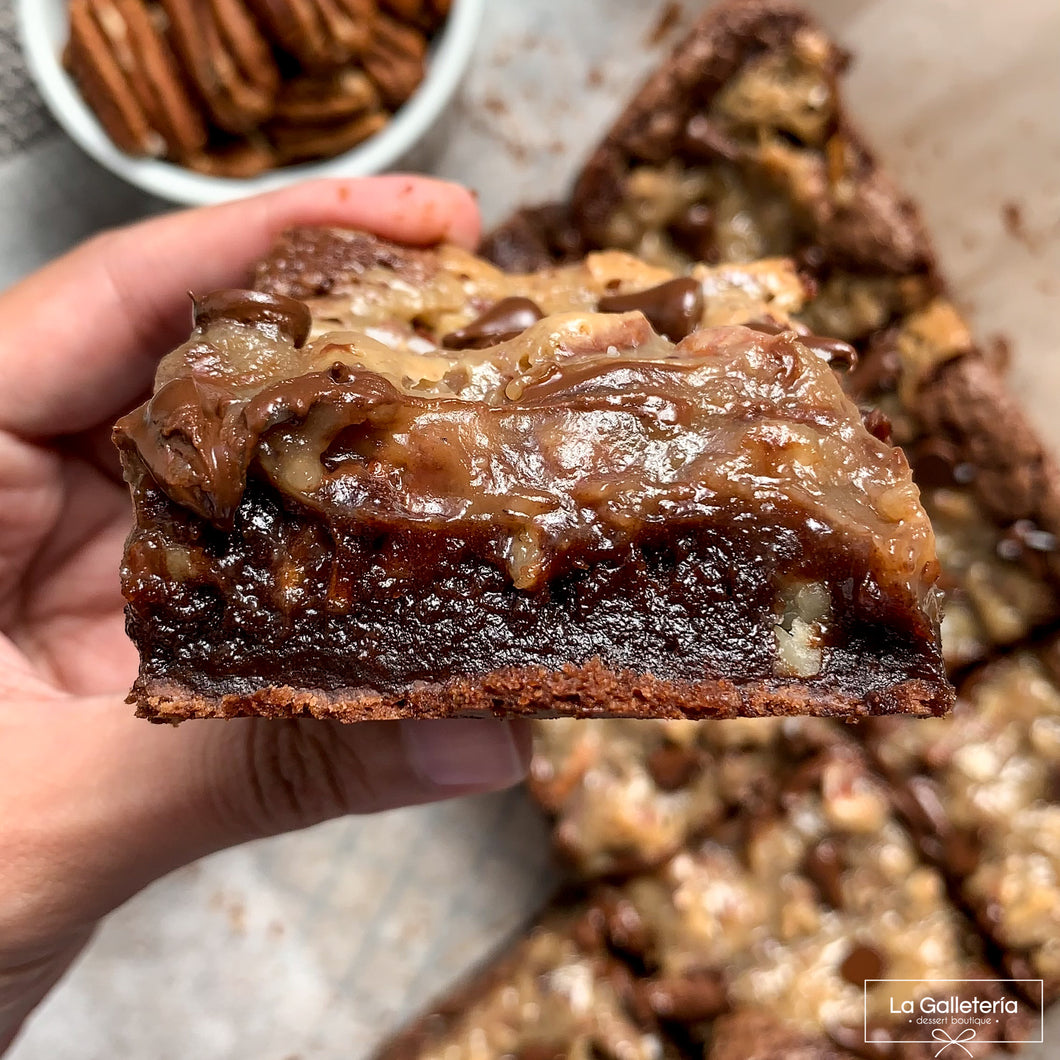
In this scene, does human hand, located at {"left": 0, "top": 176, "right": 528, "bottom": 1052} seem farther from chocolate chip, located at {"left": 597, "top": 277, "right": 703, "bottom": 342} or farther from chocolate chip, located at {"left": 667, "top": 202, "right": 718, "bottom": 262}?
chocolate chip, located at {"left": 667, "top": 202, "right": 718, "bottom": 262}

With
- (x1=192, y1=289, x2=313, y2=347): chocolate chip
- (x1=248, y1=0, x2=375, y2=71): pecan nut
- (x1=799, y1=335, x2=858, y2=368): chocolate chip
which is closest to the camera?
(x1=192, y1=289, x2=313, y2=347): chocolate chip

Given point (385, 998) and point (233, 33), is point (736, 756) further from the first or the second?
point (233, 33)

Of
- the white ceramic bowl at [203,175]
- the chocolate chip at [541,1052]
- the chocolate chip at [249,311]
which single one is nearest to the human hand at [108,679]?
the white ceramic bowl at [203,175]

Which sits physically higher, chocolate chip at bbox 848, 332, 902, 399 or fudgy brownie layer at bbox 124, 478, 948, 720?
fudgy brownie layer at bbox 124, 478, 948, 720

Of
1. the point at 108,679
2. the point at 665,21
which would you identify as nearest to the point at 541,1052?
the point at 108,679

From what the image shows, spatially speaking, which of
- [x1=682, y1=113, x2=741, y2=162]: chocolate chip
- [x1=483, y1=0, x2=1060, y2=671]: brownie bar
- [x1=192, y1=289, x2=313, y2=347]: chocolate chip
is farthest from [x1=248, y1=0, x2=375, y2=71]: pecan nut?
[x1=192, y1=289, x2=313, y2=347]: chocolate chip

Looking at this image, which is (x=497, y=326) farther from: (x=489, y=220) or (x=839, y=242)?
(x=489, y=220)
